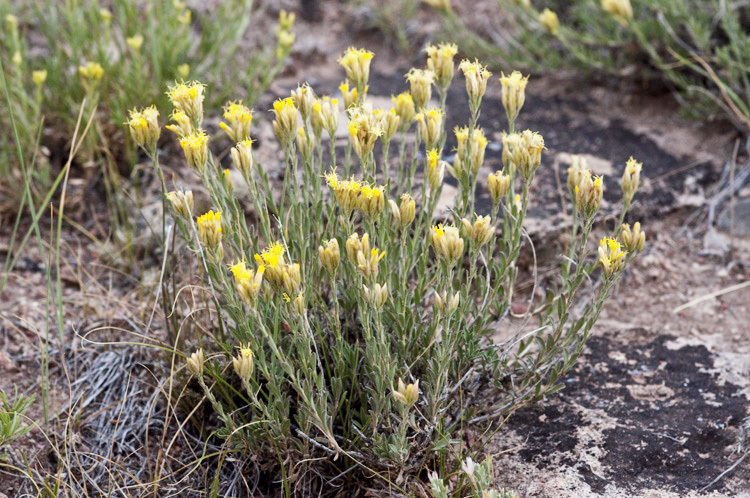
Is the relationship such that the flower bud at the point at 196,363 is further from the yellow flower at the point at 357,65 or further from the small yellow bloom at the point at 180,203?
the yellow flower at the point at 357,65

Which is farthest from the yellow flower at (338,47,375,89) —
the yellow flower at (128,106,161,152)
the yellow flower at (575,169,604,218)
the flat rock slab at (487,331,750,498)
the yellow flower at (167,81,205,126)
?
the flat rock slab at (487,331,750,498)

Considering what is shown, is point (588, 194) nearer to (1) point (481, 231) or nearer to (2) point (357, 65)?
(1) point (481, 231)

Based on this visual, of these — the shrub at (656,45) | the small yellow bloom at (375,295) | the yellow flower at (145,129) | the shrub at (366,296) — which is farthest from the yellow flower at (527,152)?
the shrub at (656,45)

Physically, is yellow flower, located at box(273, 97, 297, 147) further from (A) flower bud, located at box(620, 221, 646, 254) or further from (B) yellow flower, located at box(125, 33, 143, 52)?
(B) yellow flower, located at box(125, 33, 143, 52)

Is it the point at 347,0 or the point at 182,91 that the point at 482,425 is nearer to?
the point at 182,91

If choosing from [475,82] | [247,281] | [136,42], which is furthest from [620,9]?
[247,281]

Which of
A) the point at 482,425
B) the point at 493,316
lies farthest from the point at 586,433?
the point at 493,316

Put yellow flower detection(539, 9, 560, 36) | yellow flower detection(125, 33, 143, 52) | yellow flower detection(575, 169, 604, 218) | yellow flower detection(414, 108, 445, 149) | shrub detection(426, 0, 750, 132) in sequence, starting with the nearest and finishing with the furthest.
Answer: yellow flower detection(575, 169, 604, 218) → yellow flower detection(414, 108, 445, 149) → yellow flower detection(125, 33, 143, 52) → shrub detection(426, 0, 750, 132) → yellow flower detection(539, 9, 560, 36)

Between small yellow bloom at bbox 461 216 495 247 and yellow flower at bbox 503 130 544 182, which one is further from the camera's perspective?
yellow flower at bbox 503 130 544 182
